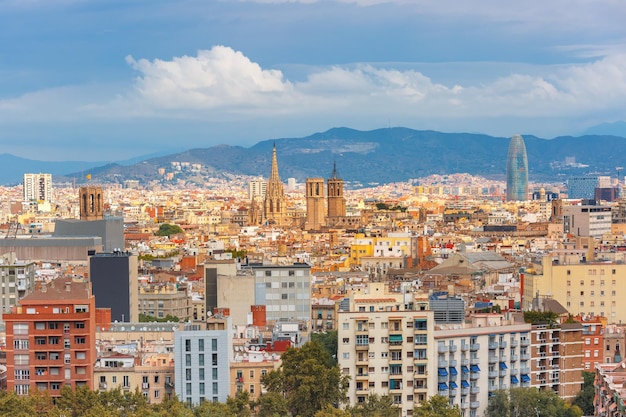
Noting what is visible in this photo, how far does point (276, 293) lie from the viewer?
61.6 m

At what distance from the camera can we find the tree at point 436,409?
3803 cm

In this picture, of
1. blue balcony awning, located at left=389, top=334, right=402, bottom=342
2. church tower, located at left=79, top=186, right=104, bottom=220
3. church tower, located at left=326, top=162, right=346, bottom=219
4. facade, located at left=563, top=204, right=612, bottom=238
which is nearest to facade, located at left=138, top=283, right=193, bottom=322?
blue balcony awning, located at left=389, top=334, right=402, bottom=342

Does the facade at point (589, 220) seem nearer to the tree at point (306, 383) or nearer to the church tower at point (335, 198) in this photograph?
the church tower at point (335, 198)

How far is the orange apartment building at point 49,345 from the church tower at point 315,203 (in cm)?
12364

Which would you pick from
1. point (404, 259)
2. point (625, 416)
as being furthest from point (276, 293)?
point (404, 259)

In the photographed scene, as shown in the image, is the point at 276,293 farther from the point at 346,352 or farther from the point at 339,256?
the point at 339,256

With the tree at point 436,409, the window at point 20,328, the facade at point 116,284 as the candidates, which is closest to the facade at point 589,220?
the facade at point 116,284

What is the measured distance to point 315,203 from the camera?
551ft

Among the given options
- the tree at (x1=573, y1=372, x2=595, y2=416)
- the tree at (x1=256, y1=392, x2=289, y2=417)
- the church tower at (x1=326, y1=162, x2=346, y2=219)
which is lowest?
the tree at (x1=573, y1=372, x2=595, y2=416)

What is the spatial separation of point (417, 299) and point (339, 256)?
2374 inches

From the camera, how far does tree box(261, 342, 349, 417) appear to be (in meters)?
40.3

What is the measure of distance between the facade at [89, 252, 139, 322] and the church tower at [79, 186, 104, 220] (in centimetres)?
7581

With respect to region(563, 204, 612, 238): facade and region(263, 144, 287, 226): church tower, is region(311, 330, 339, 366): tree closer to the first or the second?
region(563, 204, 612, 238): facade

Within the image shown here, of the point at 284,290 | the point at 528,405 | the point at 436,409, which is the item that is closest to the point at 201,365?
the point at 436,409
